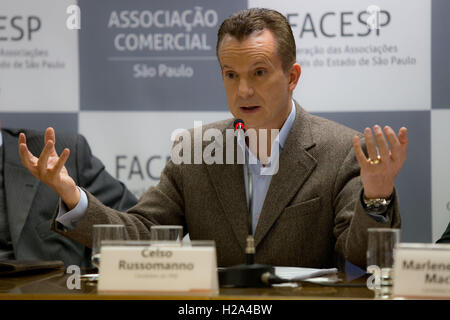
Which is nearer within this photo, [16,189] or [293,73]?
[293,73]

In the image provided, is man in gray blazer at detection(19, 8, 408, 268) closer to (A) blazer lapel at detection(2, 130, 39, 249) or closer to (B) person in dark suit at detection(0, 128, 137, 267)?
(B) person in dark suit at detection(0, 128, 137, 267)

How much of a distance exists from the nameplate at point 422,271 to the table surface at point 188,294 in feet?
0.23

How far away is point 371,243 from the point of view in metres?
1.70

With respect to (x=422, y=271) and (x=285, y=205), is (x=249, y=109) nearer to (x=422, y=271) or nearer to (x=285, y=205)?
(x=285, y=205)

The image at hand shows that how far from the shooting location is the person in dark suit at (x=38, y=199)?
10.3 feet

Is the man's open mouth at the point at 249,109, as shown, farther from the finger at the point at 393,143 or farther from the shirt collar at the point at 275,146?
the finger at the point at 393,143

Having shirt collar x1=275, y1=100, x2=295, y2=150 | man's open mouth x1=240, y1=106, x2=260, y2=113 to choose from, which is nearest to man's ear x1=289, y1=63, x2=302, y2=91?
shirt collar x1=275, y1=100, x2=295, y2=150

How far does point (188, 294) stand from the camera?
149 centimetres

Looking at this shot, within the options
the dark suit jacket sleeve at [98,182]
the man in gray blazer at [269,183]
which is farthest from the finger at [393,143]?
the dark suit jacket sleeve at [98,182]

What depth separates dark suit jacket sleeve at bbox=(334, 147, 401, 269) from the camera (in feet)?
6.56

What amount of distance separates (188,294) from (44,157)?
85 centimetres

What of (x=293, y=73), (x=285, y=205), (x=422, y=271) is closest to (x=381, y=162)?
(x=422, y=271)

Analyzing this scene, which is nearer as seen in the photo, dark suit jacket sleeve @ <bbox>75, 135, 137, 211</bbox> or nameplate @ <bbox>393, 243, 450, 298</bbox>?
nameplate @ <bbox>393, 243, 450, 298</bbox>

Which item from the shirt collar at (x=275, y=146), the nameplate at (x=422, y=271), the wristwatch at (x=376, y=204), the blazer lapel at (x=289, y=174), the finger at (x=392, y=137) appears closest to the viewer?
the nameplate at (x=422, y=271)
